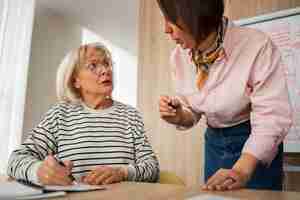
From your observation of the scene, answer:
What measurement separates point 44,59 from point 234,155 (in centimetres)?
240

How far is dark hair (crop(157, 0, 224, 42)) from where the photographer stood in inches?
36.1

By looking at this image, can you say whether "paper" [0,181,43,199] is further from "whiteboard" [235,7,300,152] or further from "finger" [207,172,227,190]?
"whiteboard" [235,7,300,152]

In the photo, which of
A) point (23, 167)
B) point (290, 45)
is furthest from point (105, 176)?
point (290, 45)

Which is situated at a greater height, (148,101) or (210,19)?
(210,19)

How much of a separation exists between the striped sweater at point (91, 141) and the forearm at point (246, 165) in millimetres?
444

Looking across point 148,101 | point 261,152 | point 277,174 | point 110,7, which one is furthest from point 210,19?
point 110,7

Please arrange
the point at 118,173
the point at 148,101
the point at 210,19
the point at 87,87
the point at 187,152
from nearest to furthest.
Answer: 1. the point at 210,19
2. the point at 118,173
3. the point at 87,87
4. the point at 187,152
5. the point at 148,101

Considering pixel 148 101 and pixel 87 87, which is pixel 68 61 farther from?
pixel 148 101

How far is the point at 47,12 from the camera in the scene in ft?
10.2

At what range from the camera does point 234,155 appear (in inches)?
42.7

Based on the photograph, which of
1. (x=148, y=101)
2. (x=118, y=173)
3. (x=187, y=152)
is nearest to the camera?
(x=118, y=173)

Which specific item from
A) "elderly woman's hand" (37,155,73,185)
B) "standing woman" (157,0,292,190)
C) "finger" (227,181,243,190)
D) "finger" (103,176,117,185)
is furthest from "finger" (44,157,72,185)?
"finger" (227,181,243,190)


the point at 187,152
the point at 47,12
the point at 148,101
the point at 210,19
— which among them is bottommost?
the point at 187,152

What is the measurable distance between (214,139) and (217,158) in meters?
0.06
